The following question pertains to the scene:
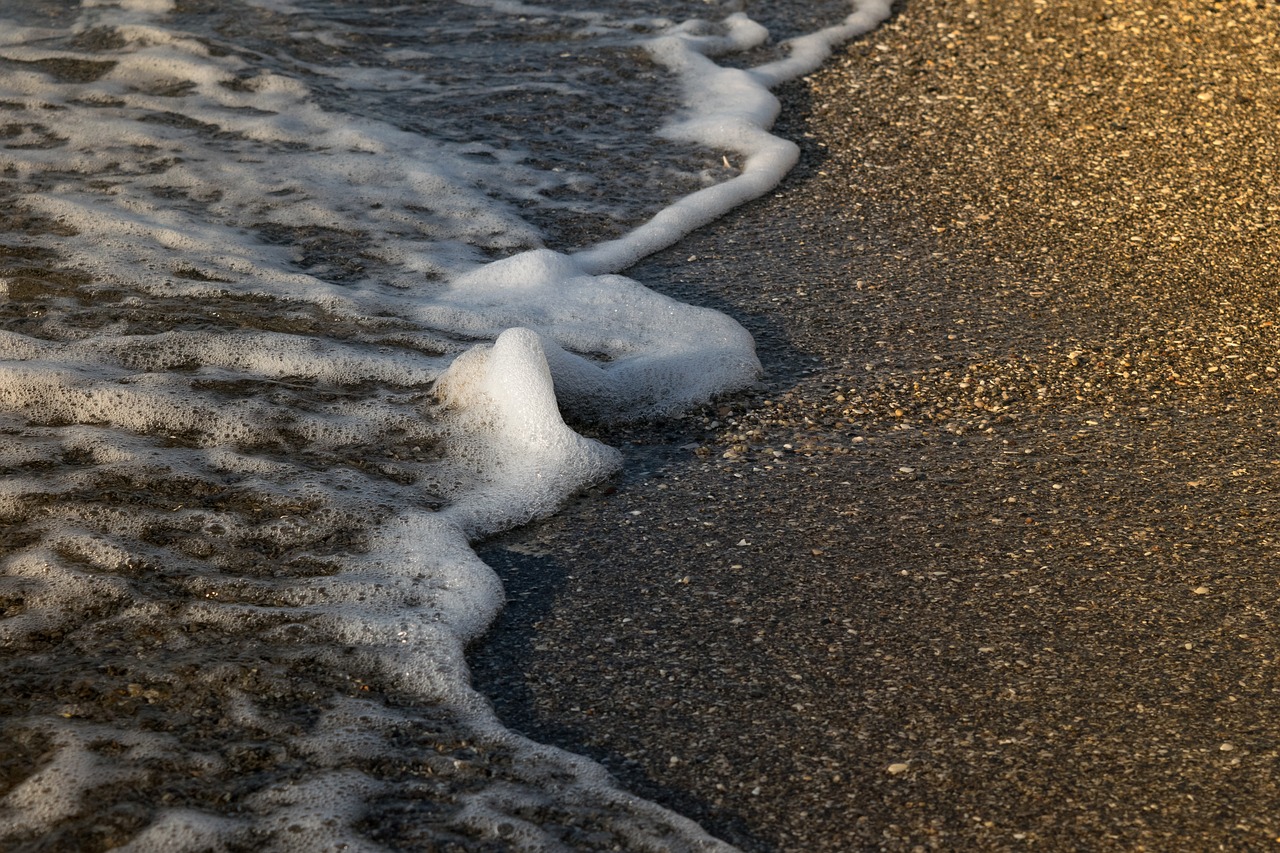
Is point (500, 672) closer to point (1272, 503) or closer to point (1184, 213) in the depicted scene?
point (1272, 503)

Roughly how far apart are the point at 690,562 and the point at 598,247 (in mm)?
1959

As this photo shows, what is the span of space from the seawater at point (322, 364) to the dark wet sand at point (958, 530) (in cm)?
19

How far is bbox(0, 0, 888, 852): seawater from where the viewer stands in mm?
2371

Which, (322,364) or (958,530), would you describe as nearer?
(958,530)

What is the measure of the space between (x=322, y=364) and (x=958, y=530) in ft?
6.35

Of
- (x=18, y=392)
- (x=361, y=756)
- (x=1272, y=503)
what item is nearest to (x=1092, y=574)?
(x=1272, y=503)

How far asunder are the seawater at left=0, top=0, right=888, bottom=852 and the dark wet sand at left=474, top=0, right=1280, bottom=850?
191 millimetres

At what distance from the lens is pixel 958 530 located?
3.06 meters

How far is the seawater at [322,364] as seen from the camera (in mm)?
2371

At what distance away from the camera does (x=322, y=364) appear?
12.5 feet

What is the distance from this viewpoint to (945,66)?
19.7 ft

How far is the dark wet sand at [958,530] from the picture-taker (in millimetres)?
2357

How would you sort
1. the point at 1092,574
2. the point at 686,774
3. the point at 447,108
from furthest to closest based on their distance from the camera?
the point at 447,108 → the point at 1092,574 → the point at 686,774

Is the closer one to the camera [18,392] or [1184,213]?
[18,392]
